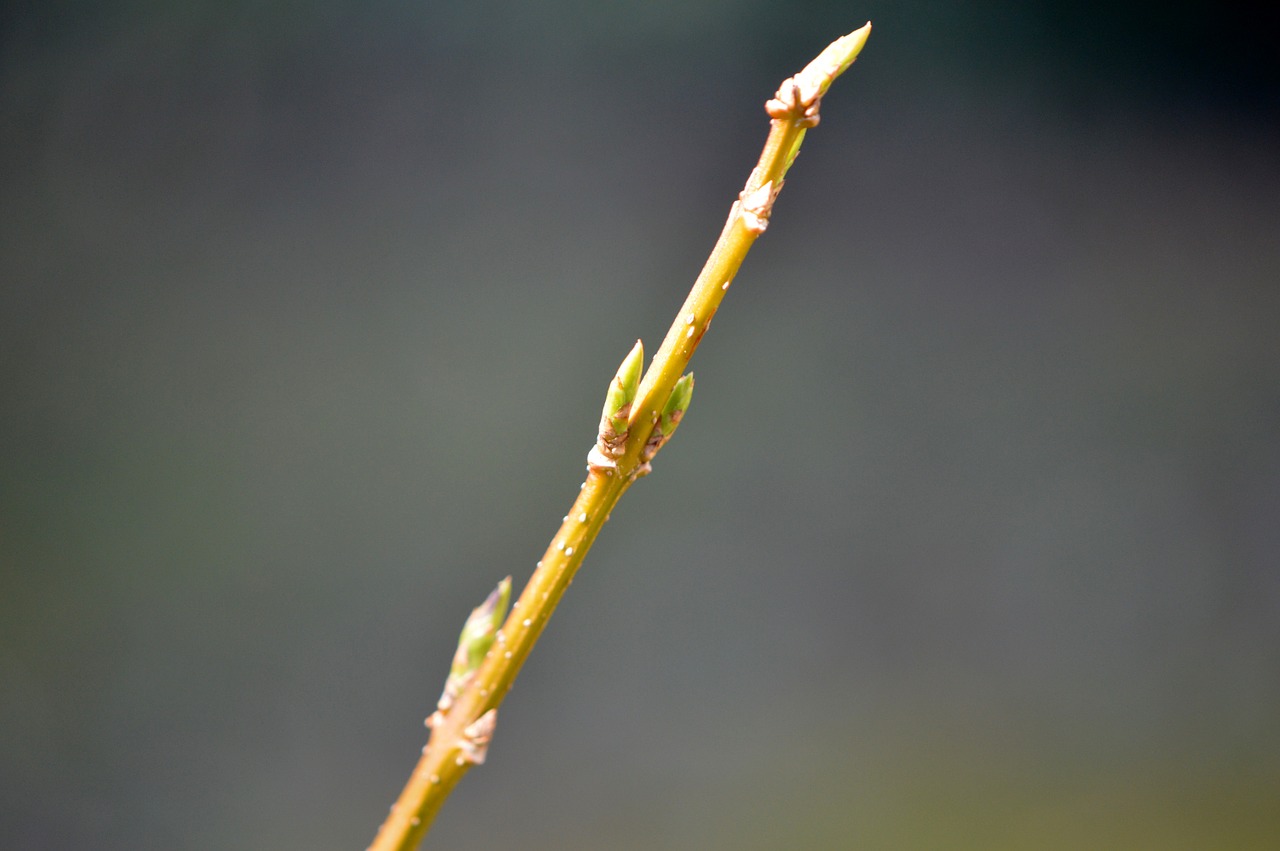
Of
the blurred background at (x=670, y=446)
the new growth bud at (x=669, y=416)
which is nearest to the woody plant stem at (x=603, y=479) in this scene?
the new growth bud at (x=669, y=416)

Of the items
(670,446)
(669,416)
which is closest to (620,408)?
(669,416)

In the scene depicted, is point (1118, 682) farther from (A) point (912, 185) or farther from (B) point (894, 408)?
(A) point (912, 185)

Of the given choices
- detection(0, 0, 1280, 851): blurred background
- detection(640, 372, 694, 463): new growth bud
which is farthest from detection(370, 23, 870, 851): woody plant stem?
detection(0, 0, 1280, 851): blurred background

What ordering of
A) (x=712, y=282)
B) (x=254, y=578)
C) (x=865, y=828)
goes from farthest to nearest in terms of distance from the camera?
(x=865, y=828) → (x=254, y=578) → (x=712, y=282)

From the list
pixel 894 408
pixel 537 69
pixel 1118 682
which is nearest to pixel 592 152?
pixel 537 69

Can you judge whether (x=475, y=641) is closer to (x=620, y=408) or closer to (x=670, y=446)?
(x=620, y=408)

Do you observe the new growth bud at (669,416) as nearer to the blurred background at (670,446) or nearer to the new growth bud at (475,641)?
the new growth bud at (475,641)
